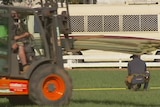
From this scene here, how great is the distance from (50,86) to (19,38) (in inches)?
52.8

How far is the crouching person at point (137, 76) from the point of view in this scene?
64.7ft

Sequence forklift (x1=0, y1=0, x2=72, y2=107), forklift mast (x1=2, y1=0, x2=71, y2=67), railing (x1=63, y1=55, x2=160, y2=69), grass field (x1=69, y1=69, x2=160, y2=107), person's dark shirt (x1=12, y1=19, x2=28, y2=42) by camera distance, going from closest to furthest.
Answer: forklift (x1=0, y1=0, x2=72, y2=107) → person's dark shirt (x1=12, y1=19, x2=28, y2=42) → forklift mast (x1=2, y1=0, x2=71, y2=67) → grass field (x1=69, y1=69, x2=160, y2=107) → railing (x1=63, y1=55, x2=160, y2=69)

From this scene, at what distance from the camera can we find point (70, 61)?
103ft

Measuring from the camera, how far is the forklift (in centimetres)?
1330

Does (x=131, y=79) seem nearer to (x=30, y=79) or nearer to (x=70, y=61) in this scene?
(x=30, y=79)

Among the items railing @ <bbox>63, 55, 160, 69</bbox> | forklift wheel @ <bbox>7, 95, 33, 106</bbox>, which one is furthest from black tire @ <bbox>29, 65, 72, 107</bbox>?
railing @ <bbox>63, 55, 160, 69</bbox>

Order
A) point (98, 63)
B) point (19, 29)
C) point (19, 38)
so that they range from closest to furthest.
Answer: point (19, 38) → point (19, 29) → point (98, 63)

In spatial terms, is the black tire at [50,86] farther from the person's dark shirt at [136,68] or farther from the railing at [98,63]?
the railing at [98,63]

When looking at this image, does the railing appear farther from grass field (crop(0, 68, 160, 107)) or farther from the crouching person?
the crouching person

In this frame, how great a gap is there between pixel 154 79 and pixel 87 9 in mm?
10683

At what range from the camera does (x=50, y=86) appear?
45.4 feet

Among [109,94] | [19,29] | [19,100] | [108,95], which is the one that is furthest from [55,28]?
[109,94]

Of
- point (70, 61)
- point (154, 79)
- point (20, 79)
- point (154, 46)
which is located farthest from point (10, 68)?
point (70, 61)

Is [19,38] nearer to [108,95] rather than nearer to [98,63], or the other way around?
[108,95]
